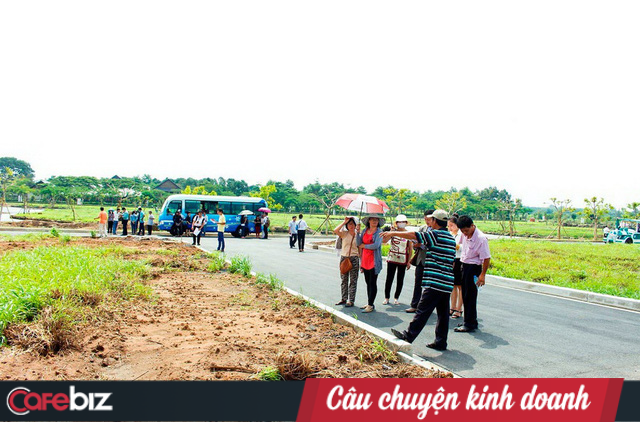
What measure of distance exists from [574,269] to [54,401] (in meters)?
15.4

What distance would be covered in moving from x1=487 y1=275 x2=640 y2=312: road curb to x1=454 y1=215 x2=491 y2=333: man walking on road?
14.9ft

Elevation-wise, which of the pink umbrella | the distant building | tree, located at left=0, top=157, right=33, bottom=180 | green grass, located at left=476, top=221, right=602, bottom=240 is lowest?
green grass, located at left=476, top=221, right=602, bottom=240

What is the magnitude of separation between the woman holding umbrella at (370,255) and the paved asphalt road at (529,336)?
37 cm

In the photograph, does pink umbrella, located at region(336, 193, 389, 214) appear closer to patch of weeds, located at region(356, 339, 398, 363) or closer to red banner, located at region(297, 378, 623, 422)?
patch of weeds, located at region(356, 339, 398, 363)

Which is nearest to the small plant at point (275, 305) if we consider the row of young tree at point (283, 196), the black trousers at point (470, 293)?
the black trousers at point (470, 293)

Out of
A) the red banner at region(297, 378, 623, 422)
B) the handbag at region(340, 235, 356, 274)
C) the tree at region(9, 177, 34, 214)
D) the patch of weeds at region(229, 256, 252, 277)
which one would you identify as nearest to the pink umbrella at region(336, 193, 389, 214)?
the handbag at region(340, 235, 356, 274)

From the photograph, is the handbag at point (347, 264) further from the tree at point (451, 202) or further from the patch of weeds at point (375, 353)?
the tree at point (451, 202)

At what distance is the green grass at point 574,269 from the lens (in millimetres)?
11523

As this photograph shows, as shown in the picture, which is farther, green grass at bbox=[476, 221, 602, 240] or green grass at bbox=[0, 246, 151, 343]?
green grass at bbox=[476, 221, 602, 240]

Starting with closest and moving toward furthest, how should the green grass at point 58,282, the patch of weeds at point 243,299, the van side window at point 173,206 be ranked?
the green grass at point 58,282
the patch of weeds at point 243,299
the van side window at point 173,206

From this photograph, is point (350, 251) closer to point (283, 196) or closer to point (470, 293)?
point (470, 293)

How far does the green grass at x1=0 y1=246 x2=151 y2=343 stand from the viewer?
233 inches

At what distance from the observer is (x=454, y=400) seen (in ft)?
12.6

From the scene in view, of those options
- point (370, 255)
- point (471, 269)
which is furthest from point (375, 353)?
point (370, 255)
